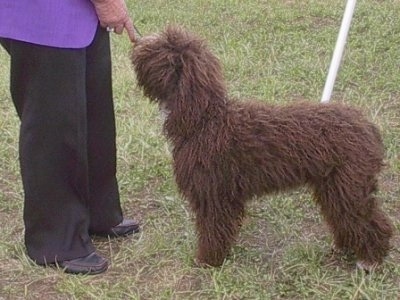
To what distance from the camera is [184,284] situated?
3609mm

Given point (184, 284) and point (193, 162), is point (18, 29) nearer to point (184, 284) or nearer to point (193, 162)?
point (193, 162)

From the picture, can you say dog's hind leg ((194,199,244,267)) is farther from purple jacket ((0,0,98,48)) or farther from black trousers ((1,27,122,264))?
purple jacket ((0,0,98,48))

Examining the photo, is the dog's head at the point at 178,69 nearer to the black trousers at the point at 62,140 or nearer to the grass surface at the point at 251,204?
the black trousers at the point at 62,140

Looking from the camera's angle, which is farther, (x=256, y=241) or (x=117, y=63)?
(x=117, y=63)

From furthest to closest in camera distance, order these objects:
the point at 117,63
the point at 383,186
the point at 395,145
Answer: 1. the point at 117,63
2. the point at 395,145
3. the point at 383,186

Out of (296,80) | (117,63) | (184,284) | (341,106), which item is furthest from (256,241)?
(117,63)

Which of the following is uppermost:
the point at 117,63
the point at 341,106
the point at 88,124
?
the point at 341,106

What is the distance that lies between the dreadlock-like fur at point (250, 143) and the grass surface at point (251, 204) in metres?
0.31

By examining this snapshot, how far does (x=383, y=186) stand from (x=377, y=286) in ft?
3.50

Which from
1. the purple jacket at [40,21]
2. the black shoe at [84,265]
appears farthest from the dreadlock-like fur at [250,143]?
the black shoe at [84,265]

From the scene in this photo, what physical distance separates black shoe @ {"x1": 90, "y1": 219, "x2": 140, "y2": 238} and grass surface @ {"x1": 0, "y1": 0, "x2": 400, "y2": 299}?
40 millimetres

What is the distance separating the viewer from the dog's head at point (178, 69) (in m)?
3.32

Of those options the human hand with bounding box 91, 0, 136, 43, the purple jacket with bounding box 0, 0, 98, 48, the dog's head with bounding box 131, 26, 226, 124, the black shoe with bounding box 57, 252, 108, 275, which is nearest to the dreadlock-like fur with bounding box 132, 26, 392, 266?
the dog's head with bounding box 131, 26, 226, 124

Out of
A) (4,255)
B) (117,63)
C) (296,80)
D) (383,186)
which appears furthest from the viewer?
(117,63)
